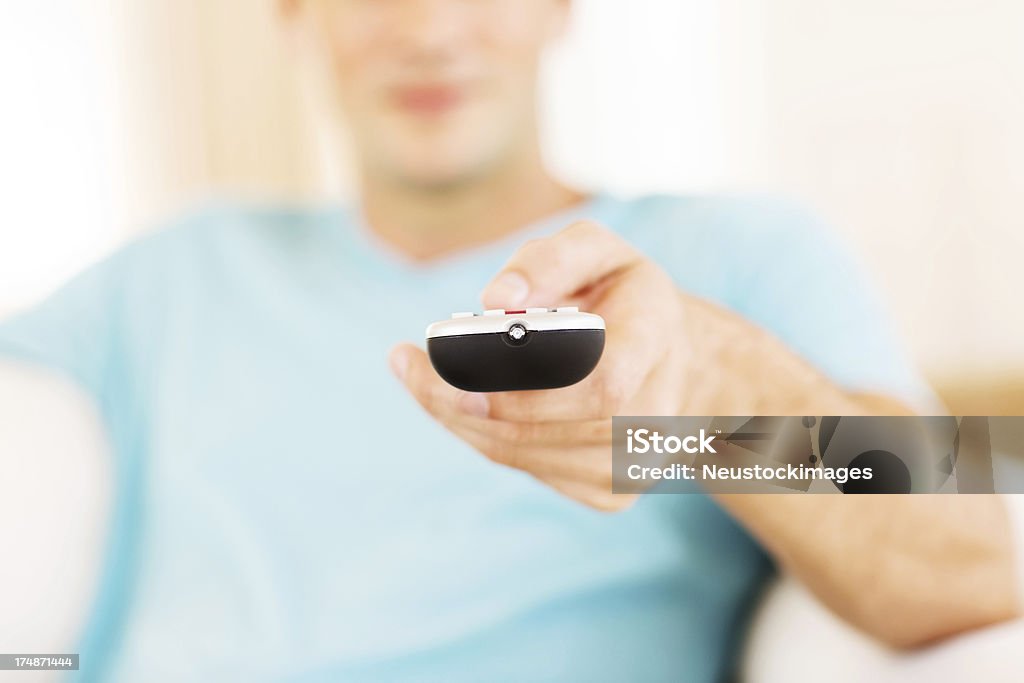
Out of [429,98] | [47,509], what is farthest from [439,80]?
[47,509]

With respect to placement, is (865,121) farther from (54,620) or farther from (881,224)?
(54,620)

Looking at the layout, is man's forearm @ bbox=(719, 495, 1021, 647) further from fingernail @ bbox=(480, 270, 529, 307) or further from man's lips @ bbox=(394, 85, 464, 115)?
man's lips @ bbox=(394, 85, 464, 115)

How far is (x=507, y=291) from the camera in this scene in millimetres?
432

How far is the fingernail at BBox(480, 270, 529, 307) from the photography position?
43 centimetres

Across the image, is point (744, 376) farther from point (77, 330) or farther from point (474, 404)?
point (77, 330)

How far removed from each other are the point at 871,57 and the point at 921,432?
1161 millimetres

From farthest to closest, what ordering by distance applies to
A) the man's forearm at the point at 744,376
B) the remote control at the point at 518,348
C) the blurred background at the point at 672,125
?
the blurred background at the point at 672,125 → the man's forearm at the point at 744,376 → the remote control at the point at 518,348

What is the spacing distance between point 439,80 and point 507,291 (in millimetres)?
512

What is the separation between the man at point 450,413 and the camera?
1.72ft

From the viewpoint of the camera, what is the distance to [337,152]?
5.98ft

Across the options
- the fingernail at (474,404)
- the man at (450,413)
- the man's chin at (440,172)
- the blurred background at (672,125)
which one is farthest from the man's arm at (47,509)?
the blurred background at (672,125)

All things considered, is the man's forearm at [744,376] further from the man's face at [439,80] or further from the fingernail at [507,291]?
the man's face at [439,80]

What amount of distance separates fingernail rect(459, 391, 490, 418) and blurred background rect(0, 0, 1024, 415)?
3.80ft

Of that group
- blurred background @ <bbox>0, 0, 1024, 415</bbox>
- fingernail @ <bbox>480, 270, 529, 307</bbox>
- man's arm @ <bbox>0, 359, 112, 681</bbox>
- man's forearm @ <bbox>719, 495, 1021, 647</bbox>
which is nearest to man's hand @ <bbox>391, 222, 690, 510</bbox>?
fingernail @ <bbox>480, 270, 529, 307</bbox>
